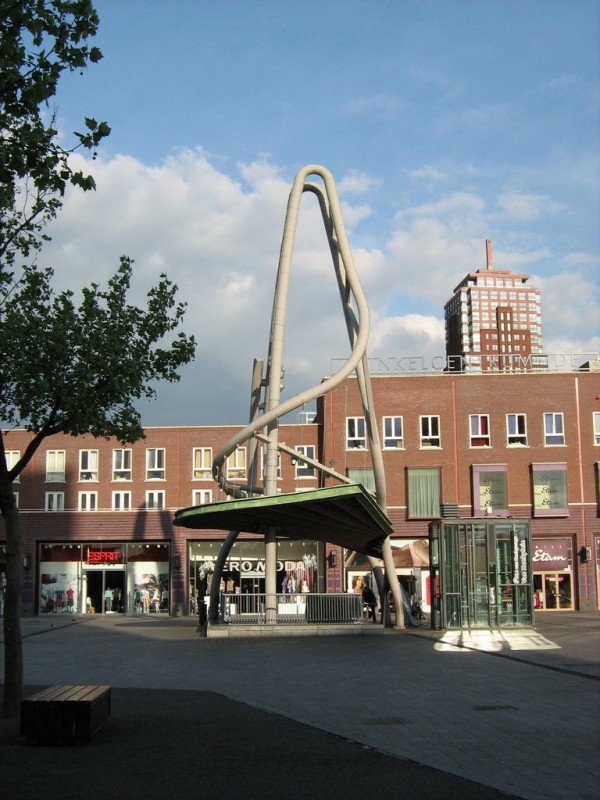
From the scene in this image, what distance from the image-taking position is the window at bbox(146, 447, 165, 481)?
5475 centimetres

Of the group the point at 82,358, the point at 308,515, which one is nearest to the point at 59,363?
the point at 82,358

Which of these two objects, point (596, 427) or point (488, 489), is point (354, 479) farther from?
point (596, 427)

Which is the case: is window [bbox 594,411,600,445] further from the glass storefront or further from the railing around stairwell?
the railing around stairwell

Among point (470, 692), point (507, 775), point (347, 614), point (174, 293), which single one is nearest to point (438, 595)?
point (347, 614)

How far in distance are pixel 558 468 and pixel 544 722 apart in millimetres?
38386

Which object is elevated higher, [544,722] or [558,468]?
[558,468]

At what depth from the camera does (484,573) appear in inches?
1267

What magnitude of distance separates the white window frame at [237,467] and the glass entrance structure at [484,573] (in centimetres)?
2369

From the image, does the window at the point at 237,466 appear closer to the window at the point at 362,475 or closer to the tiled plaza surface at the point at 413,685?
the window at the point at 362,475

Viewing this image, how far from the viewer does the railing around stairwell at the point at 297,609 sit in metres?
31.6

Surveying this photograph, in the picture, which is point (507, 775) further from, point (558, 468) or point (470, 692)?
point (558, 468)

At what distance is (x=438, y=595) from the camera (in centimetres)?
3272

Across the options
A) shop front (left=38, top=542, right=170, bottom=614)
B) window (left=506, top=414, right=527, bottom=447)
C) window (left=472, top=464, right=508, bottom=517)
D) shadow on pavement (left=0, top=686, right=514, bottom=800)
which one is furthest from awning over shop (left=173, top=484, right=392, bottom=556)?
shop front (left=38, top=542, right=170, bottom=614)

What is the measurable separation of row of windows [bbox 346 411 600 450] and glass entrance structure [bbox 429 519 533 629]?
60.8 ft
